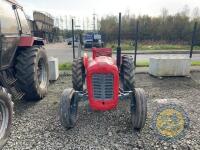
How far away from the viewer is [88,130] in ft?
12.8

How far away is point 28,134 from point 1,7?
2.55 metres

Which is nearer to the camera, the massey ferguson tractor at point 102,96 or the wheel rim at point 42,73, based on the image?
the massey ferguson tractor at point 102,96

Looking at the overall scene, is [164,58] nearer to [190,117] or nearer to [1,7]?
[190,117]

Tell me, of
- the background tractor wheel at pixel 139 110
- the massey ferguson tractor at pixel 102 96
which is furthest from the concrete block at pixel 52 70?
the background tractor wheel at pixel 139 110

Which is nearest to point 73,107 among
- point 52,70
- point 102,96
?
point 102,96

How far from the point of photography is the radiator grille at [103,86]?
380 centimetres

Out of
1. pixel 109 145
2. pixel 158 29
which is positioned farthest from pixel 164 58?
pixel 158 29

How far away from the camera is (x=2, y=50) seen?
3.93 metres

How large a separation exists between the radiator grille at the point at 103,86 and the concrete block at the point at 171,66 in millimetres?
4619

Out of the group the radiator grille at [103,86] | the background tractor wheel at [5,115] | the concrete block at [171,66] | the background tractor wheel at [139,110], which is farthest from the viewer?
the concrete block at [171,66]

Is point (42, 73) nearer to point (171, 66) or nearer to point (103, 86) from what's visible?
point (103, 86)

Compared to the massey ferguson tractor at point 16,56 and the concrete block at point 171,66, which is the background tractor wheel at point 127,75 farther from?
the concrete block at point 171,66
